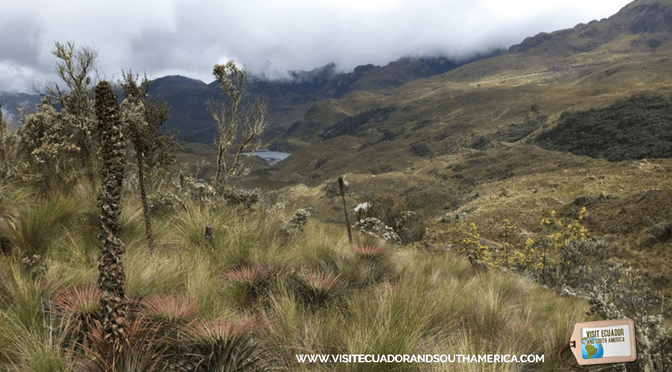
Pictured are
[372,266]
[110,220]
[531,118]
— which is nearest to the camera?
[110,220]

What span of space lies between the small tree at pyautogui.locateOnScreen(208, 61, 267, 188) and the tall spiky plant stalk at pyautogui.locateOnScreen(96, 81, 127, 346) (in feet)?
20.6

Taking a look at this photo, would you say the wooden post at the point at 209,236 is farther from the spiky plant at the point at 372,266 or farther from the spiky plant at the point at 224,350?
the spiky plant at the point at 224,350

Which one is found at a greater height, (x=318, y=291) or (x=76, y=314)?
(x=76, y=314)

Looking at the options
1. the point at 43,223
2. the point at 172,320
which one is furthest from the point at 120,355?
the point at 43,223

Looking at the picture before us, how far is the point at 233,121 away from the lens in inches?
347

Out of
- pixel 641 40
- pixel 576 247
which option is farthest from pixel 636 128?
pixel 641 40

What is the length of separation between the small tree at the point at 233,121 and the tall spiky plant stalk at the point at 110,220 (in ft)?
20.6

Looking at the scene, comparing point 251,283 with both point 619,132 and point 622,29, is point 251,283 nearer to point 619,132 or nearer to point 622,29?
point 619,132

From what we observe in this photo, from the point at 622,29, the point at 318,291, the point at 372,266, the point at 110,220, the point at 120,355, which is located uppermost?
the point at 622,29

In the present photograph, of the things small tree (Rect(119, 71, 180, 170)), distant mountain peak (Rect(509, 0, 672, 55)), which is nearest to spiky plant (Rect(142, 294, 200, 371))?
small tree (Rect(119, 71, 180, 170))

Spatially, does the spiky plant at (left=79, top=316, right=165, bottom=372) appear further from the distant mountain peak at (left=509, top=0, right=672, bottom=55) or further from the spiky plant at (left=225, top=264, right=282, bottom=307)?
the distant mountain peak at (left=509, top=0, right=672, bottom=55)

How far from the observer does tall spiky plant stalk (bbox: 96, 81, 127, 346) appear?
1.93 m

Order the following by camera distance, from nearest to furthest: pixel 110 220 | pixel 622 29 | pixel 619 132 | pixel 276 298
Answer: pixel 110 220
pixel 276 298
pixel 619 132
pixel 622 29

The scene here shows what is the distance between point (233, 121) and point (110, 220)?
284 inches
